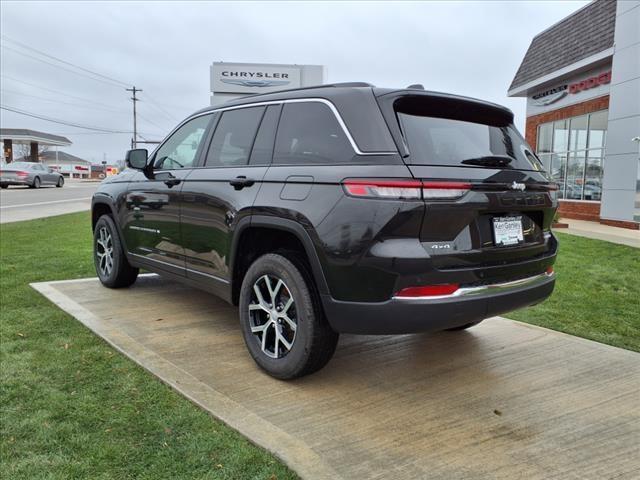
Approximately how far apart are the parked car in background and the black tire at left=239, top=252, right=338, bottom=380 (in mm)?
29057

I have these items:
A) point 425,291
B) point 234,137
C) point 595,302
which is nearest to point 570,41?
point 595,302

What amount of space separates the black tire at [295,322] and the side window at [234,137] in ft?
2.83

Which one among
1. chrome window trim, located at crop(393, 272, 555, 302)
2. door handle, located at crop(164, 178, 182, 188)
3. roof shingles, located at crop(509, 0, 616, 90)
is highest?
roof shingles, located at crop(509, 0, 616, 90)

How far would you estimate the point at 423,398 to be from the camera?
10.5 feet

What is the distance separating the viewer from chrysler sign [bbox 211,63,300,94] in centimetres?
2955

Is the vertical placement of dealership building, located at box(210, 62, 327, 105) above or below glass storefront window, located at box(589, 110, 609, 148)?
above

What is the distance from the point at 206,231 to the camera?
4.02 meters

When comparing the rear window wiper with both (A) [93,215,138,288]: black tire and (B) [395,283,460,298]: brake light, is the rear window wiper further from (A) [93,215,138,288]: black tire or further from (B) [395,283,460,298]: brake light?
(A) [93,215,138,288]: black tire

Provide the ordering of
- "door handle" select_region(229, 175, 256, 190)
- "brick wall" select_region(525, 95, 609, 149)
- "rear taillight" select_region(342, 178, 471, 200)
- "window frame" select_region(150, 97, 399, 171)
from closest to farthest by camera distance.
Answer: "rear taillight" select_region(342, 178, 471, 200), "window frame" select_region(150, 97, 399, 171), "door handle" select_region(229, 175, 256, 190), "brick wall" select_region(525, 95, 609, 149)

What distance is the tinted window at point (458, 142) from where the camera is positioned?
296cm

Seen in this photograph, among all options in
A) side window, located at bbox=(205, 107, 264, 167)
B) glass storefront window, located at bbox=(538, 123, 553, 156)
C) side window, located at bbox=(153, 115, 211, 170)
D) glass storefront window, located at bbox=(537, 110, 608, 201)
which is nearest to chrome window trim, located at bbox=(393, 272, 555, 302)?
side window, located at bbox=(205, 107, 264, 167)

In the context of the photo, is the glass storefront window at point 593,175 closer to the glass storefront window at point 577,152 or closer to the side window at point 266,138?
the glass storefront window at point 577,152

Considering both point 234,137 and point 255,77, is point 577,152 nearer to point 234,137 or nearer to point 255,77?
point 234,137

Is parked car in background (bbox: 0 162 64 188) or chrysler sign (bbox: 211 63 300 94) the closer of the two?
parked car in background (bbox: 0 162 64 188)
